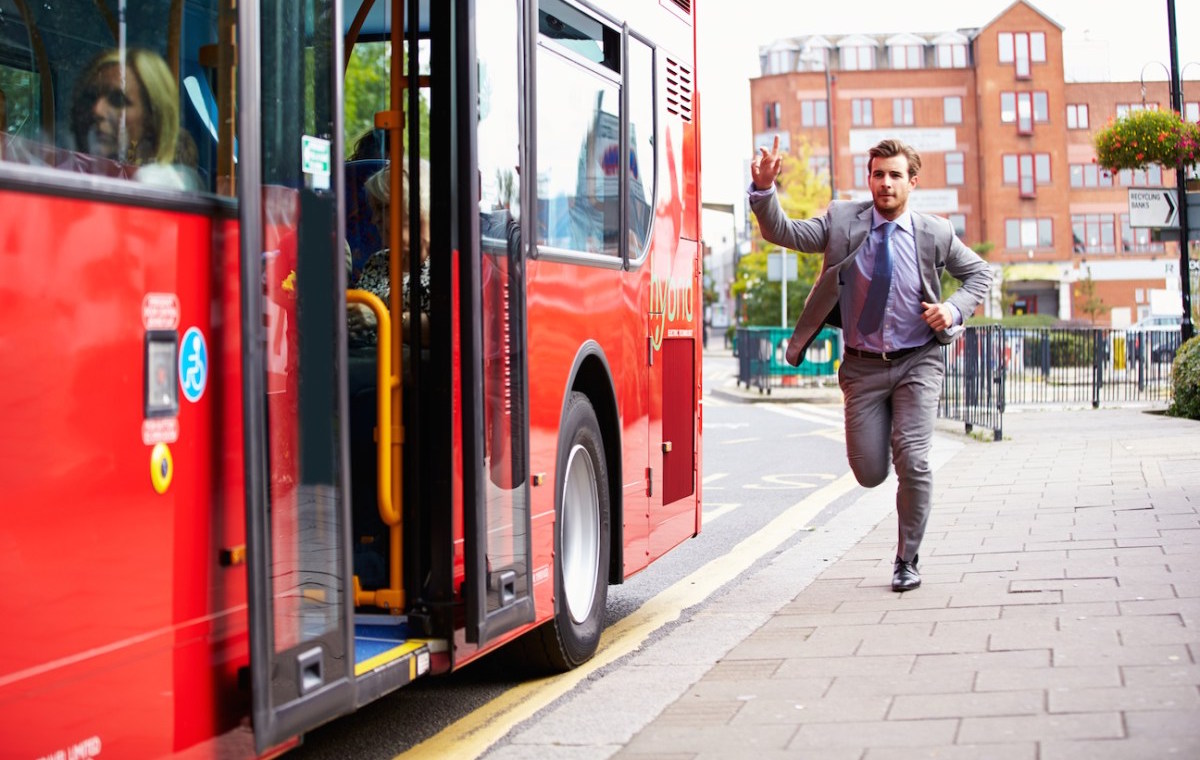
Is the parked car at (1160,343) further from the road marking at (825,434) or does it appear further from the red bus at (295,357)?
the red bus at (295,357)

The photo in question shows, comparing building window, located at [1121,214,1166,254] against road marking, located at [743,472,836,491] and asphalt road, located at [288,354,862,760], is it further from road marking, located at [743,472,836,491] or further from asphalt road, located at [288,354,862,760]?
road marking, located at [743,472,836,491]

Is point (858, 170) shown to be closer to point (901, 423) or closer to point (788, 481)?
point (788, 481)

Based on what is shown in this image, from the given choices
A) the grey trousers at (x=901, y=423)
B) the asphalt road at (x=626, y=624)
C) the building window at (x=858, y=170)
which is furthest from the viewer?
the building window at (x=858, y=170)

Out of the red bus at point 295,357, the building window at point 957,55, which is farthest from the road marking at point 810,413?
the building window at point 957,55

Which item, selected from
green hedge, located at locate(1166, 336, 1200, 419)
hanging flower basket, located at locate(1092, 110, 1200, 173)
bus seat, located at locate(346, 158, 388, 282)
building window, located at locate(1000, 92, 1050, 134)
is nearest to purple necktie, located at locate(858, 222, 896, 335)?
bus seat, located at locate(346, 158, 388, 282)

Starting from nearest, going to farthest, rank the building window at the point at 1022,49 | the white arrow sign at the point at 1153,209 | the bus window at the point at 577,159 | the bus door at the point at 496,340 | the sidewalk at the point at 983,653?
1. the sidewalk at the point at 983,653
2. the bus door at the point at 496,340
3. the bus window at the point at 577,159
4. the white arrow sign at the point at 1153,209
5. the building window at the point at 1022,49

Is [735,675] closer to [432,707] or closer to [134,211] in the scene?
[432,707]

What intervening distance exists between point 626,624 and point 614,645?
1.73 ft

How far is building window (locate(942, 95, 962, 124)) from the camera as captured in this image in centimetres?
8462

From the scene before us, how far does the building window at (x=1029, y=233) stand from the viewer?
8175cm

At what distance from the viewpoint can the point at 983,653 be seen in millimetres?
5613

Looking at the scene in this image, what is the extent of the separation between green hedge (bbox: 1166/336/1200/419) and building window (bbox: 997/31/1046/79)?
217 ft

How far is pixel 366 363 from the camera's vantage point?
500cm

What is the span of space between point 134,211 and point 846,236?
4.61 metres
